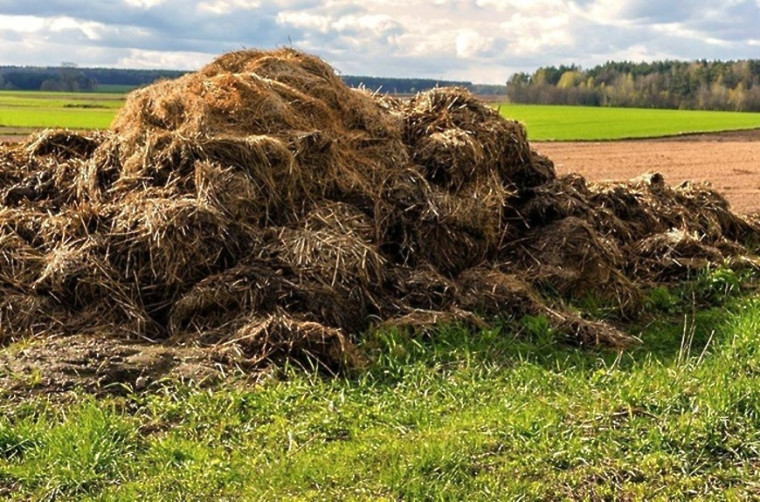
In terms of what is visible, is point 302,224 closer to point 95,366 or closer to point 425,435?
point 95,366

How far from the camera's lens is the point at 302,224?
6934mm

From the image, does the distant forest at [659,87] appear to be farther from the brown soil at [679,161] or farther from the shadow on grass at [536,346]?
the shadow on grass at [536,346]

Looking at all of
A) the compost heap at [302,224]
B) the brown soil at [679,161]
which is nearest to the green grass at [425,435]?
the compost heap at [302,224]

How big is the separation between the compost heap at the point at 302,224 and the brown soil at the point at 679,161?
24.6 ft

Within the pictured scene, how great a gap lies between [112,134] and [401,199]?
3060 mm

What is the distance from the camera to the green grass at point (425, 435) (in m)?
3.94

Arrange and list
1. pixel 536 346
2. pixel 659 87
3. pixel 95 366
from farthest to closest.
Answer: pixel 659 87 < pixel 536 346 < pixel 95 366

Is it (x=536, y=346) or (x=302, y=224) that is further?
(x=302, y=224)

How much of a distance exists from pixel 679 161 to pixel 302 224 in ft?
74.1

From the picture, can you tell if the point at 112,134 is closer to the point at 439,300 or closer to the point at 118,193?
the point at 118,193

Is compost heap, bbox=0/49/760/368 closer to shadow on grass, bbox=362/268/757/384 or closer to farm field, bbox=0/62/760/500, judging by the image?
farm field, bbox=0/62/760/500

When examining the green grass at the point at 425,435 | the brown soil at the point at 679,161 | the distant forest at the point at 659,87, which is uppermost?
the distant forest at the point at 659,87

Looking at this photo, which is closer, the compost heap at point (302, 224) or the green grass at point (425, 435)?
the green grass at point (425, 435)

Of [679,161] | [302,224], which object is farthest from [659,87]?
[302,224]
